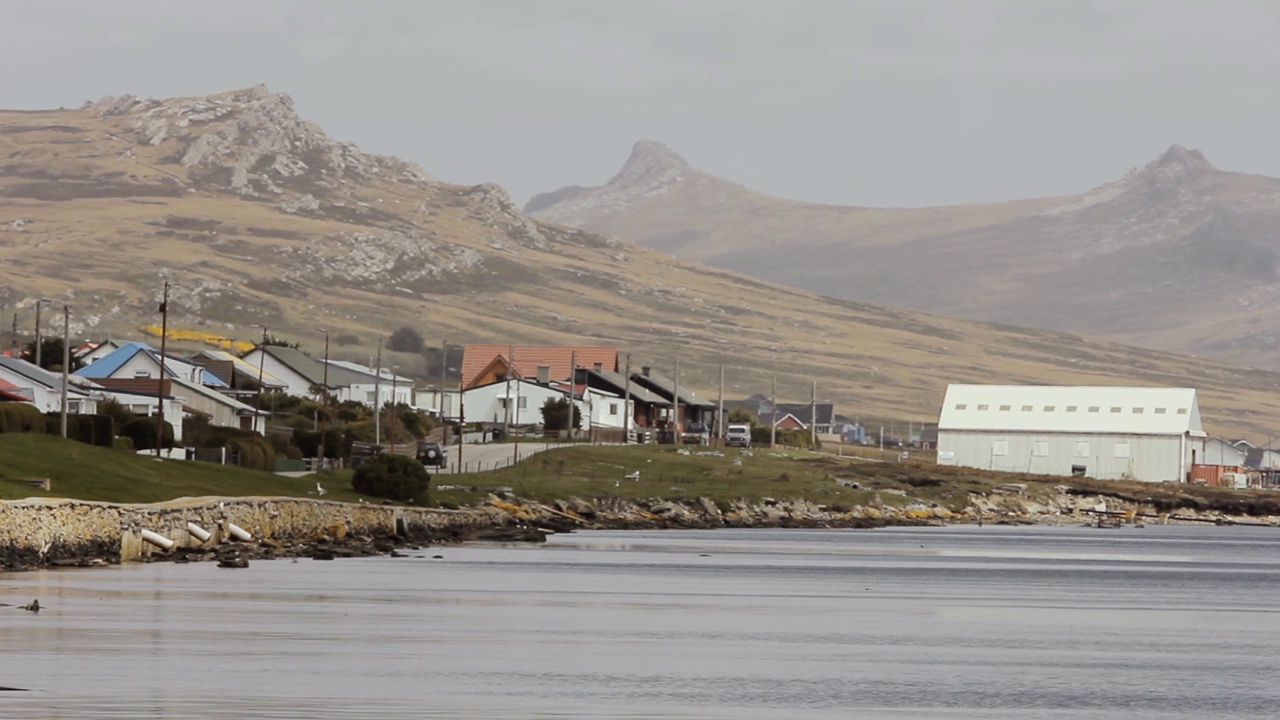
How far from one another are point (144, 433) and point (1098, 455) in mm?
84853

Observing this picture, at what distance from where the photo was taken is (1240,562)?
277 ft

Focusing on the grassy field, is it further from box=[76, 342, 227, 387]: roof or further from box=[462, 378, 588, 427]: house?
box=[76, 342, 227, 387]: roof

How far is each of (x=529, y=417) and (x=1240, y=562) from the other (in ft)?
240

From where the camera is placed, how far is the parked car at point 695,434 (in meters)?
154

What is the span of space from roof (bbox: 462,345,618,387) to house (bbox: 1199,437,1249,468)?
52.0m

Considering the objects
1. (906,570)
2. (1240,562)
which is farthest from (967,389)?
(906,570)

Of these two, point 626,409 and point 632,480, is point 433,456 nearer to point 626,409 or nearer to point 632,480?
point 632,480

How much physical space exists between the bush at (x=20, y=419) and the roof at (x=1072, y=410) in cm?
8695

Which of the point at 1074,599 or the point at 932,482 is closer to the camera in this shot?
the point at 1074,599

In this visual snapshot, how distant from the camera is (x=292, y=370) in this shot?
15838cm

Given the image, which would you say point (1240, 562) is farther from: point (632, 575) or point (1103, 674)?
point (1103, 674)

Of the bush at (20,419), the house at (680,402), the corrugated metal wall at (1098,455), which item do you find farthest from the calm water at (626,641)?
the house at (680,402)

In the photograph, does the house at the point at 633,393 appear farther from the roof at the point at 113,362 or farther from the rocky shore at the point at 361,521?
the roof at the point at 113,362

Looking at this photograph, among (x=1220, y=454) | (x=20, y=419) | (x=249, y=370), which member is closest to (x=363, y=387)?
(x=249, y=370)
